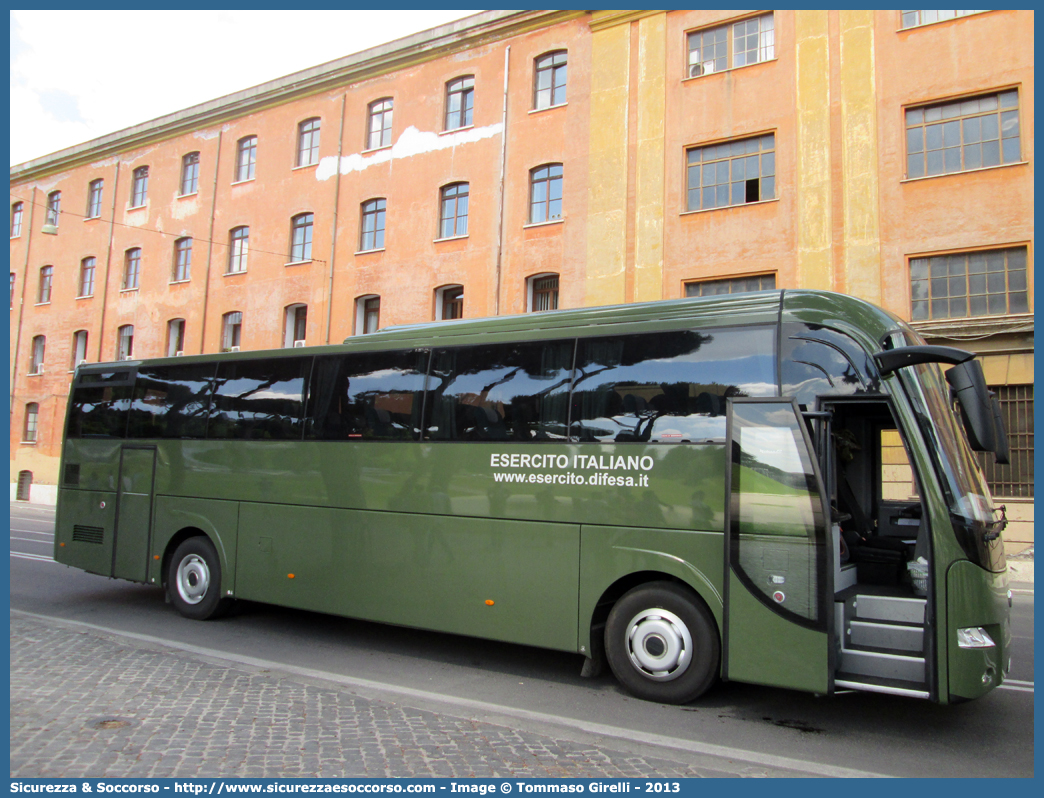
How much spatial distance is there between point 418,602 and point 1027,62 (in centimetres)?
1693

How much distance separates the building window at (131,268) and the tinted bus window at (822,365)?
3128 centimetres

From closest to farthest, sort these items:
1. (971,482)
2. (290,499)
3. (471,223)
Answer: (971,482) → (290,499) → (471,223)

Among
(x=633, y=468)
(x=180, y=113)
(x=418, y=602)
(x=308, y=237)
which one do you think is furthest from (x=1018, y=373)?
(x=180, y=113)

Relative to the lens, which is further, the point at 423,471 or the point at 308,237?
the point at 308,237

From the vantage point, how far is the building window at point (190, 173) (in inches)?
1187

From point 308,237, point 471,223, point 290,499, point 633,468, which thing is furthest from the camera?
point 308,237

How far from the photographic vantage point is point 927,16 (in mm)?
17344

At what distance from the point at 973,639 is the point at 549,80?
2027 cm

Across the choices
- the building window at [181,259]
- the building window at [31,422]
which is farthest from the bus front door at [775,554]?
the building window at [31,422]

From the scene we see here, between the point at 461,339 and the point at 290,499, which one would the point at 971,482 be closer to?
the point at 461,339

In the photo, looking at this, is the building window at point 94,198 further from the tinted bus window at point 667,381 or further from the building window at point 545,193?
the tinted bus window at point 667,381

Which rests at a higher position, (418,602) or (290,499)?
(290,499)

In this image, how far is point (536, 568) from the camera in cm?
721

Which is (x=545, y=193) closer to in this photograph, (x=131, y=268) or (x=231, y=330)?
(x=231, y=330)
